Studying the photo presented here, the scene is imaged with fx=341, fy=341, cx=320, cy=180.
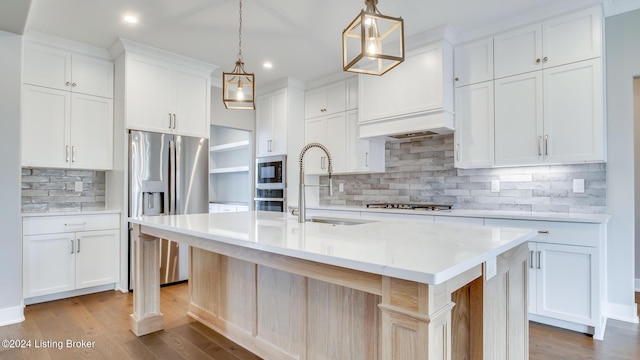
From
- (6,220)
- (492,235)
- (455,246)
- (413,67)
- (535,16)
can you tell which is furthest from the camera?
(413,67)

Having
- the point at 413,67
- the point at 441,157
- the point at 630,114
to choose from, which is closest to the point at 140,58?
the point at 413,67

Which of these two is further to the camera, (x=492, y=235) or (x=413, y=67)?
(x=413, y=67)

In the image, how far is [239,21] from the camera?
3.13 meters

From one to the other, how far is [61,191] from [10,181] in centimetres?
100

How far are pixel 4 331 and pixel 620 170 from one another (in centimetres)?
503

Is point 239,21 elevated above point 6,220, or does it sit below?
above

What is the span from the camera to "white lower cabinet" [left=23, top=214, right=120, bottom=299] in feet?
10.3

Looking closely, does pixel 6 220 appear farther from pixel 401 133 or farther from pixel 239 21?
pixel 401 133

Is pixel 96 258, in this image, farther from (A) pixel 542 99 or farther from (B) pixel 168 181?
(A) pixel 542 99

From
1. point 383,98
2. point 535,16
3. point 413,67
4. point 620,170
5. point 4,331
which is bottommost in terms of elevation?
point 4,331

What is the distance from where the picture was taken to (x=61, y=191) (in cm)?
371

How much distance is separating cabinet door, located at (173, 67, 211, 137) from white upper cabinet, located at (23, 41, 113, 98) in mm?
718

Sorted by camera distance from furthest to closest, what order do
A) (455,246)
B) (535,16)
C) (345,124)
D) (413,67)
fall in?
(345,124), (413,67), (535,16), (455,246)

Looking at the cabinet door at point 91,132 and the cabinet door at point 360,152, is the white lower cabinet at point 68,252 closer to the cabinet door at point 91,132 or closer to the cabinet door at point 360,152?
the cabinet door at point 91,132
